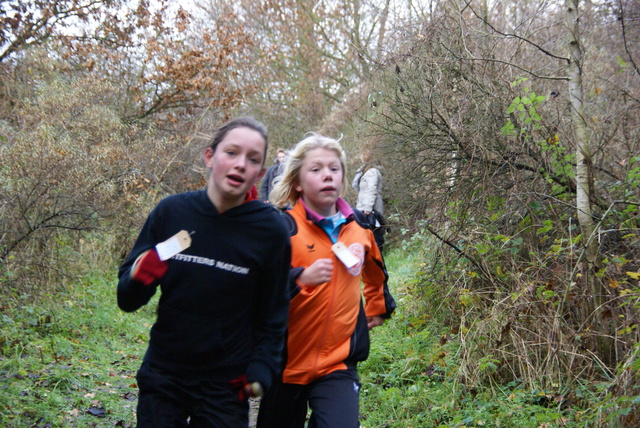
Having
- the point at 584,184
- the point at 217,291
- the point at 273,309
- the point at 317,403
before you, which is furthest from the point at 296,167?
the point at 584,184

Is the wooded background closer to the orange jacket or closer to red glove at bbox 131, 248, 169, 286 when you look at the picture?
the orange jacket

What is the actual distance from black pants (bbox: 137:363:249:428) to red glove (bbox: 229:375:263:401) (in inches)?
0.9

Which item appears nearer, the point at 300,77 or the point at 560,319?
the point at 560,319

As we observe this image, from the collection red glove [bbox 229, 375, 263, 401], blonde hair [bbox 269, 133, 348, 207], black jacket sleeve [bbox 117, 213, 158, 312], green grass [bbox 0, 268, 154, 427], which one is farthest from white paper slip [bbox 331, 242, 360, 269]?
green grass [bbox 0, 268, 154, 427]

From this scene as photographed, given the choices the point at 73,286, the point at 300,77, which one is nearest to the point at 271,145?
the point at 300,77

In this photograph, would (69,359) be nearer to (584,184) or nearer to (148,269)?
(148,269)

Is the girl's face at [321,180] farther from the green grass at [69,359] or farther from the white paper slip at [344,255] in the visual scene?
the green grass at [69,359]

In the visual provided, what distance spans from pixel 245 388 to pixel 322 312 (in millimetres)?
708

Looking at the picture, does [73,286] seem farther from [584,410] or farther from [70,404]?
[584,410]

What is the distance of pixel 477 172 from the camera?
20.6ft

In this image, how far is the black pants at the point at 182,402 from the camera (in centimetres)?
267

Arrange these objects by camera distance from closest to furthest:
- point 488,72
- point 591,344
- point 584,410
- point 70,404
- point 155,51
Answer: point 584,410 → point 591,344 → point 70,404 → point 488,72 → point 155,51

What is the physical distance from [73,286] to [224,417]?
6.66 meters

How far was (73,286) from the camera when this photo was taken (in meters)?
8.65
